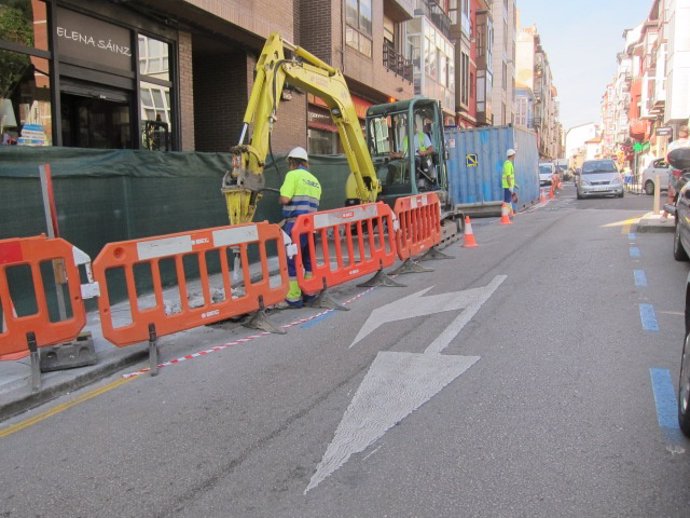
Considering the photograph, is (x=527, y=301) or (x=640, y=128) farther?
(x=640, y=128)

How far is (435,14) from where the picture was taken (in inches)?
1203

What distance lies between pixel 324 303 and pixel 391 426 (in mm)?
3848

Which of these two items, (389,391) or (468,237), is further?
(468,237)

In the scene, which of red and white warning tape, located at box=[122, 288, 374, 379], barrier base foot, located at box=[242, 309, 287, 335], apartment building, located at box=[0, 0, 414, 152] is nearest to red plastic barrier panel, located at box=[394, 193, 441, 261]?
red and white warning tape, located at box=[122, 288, 374, 379]

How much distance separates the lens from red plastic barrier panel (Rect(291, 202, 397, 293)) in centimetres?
759

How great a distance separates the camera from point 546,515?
2938 mm

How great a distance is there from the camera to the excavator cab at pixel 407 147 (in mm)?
13078

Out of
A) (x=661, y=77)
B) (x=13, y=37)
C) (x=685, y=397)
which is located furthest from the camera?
(x=661, y=77)

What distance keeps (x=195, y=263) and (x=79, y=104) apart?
3643mm

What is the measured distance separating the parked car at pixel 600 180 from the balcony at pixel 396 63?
871 centimetres

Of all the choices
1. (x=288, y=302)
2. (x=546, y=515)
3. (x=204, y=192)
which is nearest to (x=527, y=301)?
(x=288, y=302)

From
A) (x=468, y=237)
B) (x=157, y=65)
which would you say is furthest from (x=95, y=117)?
(x=468, y=237)

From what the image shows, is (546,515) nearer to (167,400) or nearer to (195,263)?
(167,400)

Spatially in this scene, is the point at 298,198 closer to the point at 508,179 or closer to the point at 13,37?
the point at 13,37
